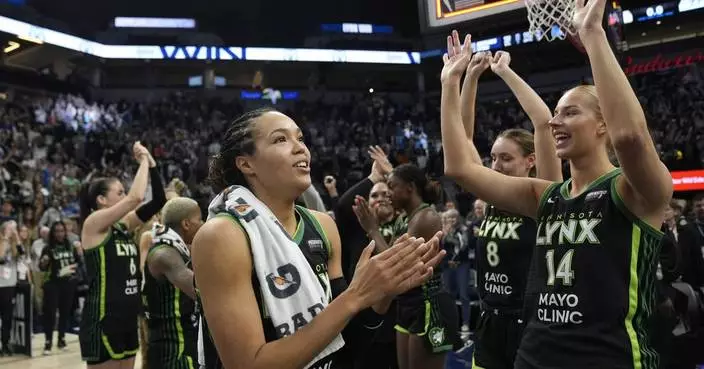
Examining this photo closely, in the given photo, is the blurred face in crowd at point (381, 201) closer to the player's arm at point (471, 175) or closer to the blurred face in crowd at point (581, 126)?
the player's arm at point (471, 175)

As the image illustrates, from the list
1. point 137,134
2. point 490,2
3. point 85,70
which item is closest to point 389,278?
point 490,2

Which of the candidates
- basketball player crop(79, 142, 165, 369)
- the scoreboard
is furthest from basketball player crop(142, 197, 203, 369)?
the scoreboard

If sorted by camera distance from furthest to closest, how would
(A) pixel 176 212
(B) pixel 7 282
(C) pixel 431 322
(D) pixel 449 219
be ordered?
(D) pixel 449 219, (B) pixel 7 282, (C) pixel 431 322, (A) pixel 176 212

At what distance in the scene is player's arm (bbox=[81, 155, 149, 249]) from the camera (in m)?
4.98

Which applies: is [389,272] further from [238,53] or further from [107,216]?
[238,53]

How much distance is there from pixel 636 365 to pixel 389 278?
3.73ft

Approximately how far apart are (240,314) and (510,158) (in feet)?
8.00

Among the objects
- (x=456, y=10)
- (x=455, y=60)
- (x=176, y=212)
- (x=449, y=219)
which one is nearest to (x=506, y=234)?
(x=455, y=60)

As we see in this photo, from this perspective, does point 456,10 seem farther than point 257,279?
Yes

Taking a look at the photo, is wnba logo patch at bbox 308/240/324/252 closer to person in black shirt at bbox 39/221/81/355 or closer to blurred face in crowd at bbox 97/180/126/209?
blurred face in crowd at bbox 97/180/126/209

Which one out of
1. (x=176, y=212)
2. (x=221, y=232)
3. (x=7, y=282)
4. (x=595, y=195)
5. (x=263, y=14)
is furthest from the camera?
(x=263, y=14)

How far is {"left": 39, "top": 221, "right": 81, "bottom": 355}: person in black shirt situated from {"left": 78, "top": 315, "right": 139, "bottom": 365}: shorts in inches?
205

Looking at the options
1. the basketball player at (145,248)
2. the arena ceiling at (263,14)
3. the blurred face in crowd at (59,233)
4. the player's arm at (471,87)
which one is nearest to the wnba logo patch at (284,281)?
the player's arm at (471,87)

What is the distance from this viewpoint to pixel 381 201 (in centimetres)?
564
